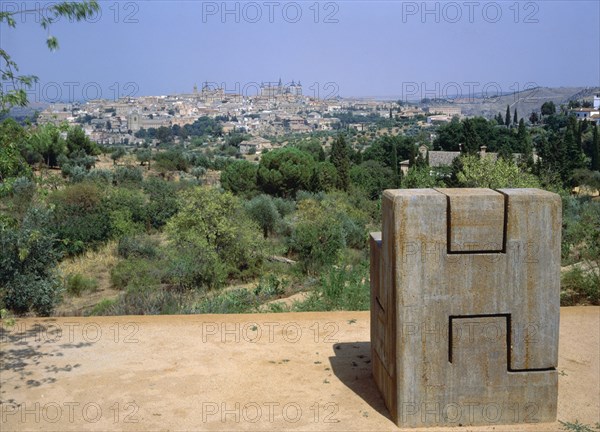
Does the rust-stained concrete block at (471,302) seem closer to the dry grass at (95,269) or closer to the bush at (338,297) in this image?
the bush at (338,297)

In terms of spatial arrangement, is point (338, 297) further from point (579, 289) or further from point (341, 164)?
point (341, 164)

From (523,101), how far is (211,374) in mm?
77115

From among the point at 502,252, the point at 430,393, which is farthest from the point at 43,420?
the point at 502,252

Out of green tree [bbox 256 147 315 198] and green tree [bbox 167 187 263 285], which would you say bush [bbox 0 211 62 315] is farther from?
green tree [bbox 256 147 315 198]

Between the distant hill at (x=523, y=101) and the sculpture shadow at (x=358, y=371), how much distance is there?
67420mm

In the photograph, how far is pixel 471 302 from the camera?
5.93 meters

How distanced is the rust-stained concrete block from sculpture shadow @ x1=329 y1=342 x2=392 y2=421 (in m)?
0.61

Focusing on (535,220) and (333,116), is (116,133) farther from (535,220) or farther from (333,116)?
(535,220)

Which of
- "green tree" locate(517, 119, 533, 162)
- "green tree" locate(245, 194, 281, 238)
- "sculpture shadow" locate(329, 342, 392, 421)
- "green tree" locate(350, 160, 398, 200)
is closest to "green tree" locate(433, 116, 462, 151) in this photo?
"green tree" locate(517, 119, 533, 162)

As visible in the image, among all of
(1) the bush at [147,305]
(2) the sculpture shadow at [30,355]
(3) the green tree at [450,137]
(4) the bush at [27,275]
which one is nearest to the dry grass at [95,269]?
(4) the bush at [27,275]

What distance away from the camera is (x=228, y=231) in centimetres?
1780

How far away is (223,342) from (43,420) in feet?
9.04

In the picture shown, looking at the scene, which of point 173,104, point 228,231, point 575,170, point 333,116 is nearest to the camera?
point 228,231

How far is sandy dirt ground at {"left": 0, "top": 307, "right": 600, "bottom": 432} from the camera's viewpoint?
625cm
